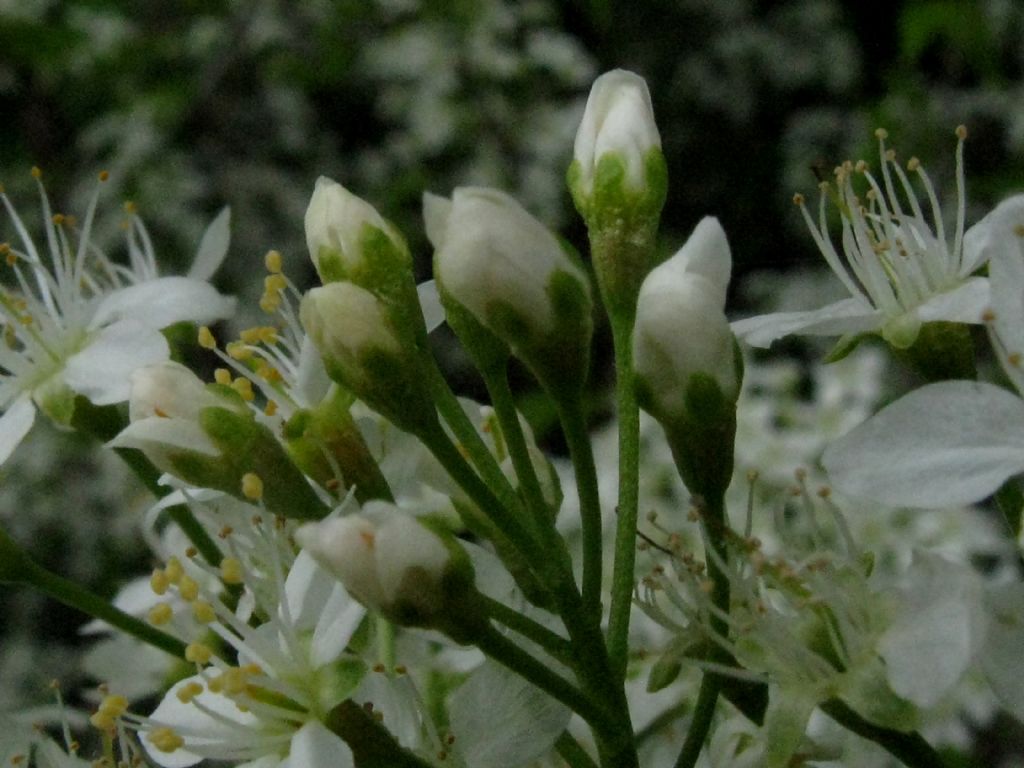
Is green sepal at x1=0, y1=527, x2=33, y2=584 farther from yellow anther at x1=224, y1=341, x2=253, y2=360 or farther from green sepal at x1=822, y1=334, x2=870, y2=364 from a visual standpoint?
green sepal at x1=822, y1=334, x2=870, y2=364

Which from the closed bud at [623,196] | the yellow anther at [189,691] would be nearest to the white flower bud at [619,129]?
the closed bud at [623,196]

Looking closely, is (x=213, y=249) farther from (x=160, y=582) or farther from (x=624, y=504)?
(x=624, y=504)

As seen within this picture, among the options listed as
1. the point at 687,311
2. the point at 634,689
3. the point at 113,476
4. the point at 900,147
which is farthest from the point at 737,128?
the point at 687,311

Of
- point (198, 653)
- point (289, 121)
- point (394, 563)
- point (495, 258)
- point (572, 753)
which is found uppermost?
point (495, 258)

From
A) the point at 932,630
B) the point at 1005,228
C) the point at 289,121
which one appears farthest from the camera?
the point at 289,121

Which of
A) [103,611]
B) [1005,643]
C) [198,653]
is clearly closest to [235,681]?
[198,653]

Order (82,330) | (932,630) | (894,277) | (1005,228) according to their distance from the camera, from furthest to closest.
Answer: (82,330)
(894,277)
(1005,228)
(932,630)

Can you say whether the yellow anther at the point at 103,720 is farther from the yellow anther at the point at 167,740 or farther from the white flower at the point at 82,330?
the white flower at the point at 82,330
